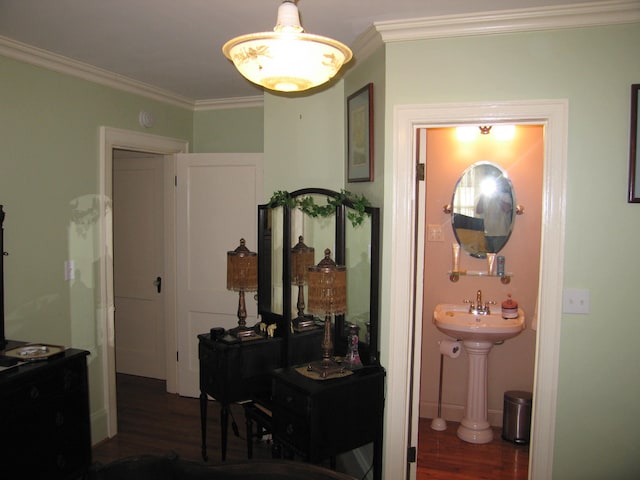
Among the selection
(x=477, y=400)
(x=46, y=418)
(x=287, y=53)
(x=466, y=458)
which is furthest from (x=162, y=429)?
(x=287, y=53)

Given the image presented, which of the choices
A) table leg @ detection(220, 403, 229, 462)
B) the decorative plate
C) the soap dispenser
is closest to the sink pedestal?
the soap dispenser

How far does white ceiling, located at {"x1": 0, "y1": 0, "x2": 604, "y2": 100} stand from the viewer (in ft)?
6.88

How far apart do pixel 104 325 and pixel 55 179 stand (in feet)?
3.27

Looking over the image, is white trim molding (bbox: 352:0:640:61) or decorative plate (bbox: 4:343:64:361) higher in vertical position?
white trim molding (bbox: 352:0:640:61)

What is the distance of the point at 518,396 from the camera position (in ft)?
11.2

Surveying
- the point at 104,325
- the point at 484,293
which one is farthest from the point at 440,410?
the point at 104,325

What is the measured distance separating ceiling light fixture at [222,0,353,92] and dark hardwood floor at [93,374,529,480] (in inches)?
91.4

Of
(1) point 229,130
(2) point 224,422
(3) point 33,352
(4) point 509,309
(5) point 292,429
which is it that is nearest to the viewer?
(5) point 292,429

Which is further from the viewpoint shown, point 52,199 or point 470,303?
point 470,303

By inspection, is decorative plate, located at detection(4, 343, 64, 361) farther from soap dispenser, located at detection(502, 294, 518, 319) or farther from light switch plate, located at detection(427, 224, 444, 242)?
soap dispenser, located at detection(502, 294, 518, 319)

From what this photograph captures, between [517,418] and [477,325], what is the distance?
28.2 inches

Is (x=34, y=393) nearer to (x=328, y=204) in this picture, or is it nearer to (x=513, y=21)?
(x=328, y=204)

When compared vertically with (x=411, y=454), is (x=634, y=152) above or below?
above

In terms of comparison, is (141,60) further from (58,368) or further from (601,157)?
(601,157)
